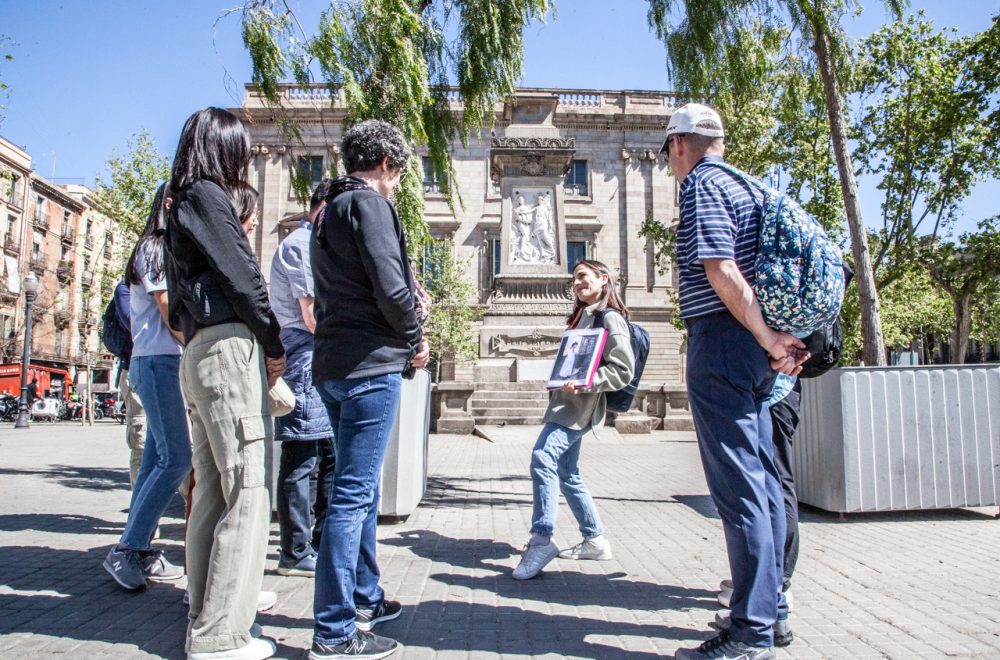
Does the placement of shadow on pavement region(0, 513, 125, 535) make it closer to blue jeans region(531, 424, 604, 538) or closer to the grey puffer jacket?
Answer: blue jeans region(531, 424, 604, 538)

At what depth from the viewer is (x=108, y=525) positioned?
5.98 meters

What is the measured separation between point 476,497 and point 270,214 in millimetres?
32545

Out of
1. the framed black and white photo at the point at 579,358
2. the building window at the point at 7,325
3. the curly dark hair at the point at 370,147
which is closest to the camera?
the curly dark hair at the point at 370,147

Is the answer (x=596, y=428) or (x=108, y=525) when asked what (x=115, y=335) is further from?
(x=596, y=428)

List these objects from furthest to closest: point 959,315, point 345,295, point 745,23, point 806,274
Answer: point 959,315 < point 745,23 < point 345,295 < point 806,274

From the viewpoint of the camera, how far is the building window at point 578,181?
37.6 m

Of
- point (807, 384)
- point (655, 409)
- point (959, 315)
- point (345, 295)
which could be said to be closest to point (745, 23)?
point (807, 384)

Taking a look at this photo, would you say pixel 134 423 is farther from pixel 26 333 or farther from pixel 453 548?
pixel 26 333

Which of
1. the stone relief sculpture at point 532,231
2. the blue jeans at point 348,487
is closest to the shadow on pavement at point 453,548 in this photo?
the blue jeans at point 348,487

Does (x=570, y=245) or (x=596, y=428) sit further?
(x=570, y=245)

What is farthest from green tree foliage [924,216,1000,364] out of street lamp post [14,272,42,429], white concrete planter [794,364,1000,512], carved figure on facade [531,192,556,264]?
street lamp post [14,272,42,429]

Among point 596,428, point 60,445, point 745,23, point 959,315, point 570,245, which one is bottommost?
point 60,445

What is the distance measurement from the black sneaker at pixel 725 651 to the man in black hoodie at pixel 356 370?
1248 millimetres

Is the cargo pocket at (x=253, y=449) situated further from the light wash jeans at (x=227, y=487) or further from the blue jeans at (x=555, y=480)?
the blue jeans at (x=555, y=480)
